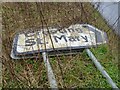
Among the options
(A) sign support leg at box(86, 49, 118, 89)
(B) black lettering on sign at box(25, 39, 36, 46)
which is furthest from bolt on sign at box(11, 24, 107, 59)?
(A) sign support leg at box(86, 49, 118, 89)

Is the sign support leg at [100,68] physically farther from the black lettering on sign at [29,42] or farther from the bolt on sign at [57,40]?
the black lettering on sign at [29,42]

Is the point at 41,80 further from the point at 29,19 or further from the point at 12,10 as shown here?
the point at 12,10

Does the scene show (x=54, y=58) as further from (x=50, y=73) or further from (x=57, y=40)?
(x=50, y=73)

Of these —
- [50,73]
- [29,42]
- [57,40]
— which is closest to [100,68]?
A: [50,73]

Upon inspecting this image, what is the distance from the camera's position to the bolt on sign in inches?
109

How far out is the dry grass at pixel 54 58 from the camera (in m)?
2.51

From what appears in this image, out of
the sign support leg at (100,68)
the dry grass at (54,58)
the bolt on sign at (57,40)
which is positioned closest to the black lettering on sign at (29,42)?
the bolt on sign at (57,40)

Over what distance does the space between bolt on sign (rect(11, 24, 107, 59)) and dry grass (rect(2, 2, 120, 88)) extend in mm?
76

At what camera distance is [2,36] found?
10.2 ft

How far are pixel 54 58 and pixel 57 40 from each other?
0.20m

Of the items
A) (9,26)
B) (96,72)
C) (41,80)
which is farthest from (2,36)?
(96,72)

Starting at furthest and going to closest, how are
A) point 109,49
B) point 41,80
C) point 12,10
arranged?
point 12,10 → point 109,49 → point 41,80

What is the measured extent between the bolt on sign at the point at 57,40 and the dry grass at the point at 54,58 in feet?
0.25

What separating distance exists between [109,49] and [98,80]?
0.52 metres
